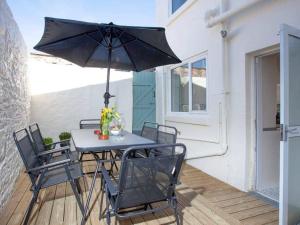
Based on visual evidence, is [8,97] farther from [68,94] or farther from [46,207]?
[68,94]

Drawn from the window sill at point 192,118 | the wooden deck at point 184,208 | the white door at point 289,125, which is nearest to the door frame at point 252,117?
the wooden deck at point 184,208

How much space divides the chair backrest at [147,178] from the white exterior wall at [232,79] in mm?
1769

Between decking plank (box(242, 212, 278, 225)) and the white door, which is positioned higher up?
the white door

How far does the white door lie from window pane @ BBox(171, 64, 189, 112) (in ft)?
9.15

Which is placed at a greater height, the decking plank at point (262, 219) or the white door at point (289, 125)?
the white door at point (289, 125)

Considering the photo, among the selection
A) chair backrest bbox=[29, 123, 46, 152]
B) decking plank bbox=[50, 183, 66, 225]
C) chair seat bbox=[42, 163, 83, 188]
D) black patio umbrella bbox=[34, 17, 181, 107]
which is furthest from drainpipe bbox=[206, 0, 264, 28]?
decking plank bbox=[50, 183, 66, 225]

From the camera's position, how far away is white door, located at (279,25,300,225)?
2047 mm

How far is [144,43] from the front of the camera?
3.13 m

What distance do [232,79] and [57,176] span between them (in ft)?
8.96

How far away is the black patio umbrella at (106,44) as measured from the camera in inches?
104

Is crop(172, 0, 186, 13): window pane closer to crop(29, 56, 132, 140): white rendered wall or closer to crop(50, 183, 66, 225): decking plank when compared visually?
crop(29, 56, 132, 140): white rendered wall

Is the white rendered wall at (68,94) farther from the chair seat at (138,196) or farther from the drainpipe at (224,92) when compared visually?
the chair seat at (138,196)

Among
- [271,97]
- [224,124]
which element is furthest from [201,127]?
[271,97]

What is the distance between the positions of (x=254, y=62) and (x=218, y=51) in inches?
25.6
